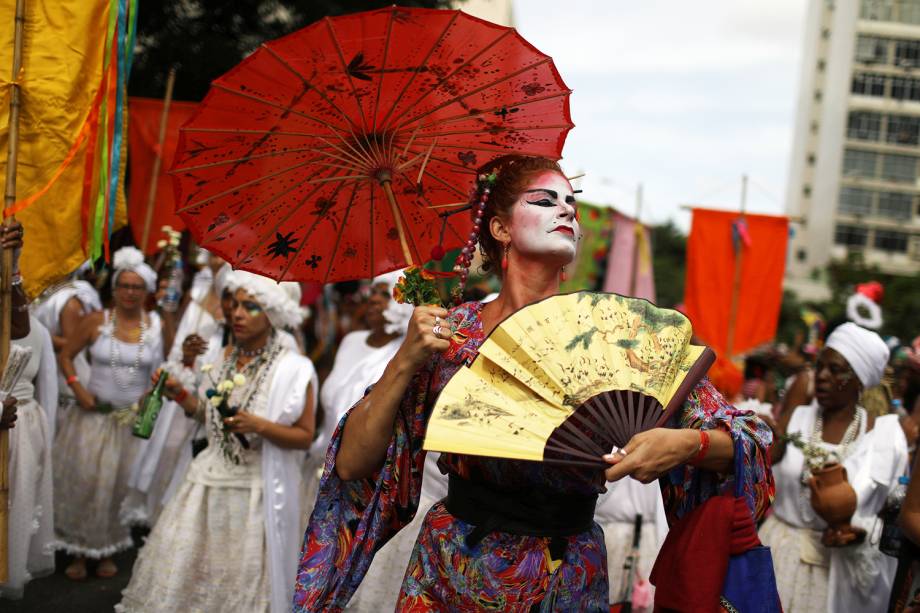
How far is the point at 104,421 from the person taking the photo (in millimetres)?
7777

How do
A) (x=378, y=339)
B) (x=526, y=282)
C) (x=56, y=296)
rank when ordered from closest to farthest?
(x=526, y=282) → (x=378, y=339) → (x=56, y=296)

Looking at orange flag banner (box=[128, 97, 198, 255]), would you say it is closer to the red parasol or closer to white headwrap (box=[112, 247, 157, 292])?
white headwrap (box=[112, 247, 157, 292])

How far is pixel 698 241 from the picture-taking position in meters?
14.2

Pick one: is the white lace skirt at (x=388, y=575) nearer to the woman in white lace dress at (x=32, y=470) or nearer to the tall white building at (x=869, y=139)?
the woman in white lace dress at (x=32, y=470)

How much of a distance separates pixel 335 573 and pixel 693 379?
4.33 feet

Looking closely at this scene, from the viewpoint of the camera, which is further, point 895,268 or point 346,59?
point 895,268

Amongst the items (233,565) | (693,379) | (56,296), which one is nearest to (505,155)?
(693,379)

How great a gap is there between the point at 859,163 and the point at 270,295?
64.9m

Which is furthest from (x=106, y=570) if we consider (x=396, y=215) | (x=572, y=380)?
(x=572, y=380)

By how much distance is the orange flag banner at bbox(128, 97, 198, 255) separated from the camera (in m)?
10.2

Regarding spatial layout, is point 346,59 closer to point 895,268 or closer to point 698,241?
point 698,241

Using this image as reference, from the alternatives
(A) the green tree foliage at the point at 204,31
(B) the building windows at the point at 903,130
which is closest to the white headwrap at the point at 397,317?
(A) the green tree foliage at the point at 204,31

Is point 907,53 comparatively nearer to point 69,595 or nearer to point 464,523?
point 69,595

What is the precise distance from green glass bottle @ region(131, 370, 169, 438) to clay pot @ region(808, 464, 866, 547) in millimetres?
3658
